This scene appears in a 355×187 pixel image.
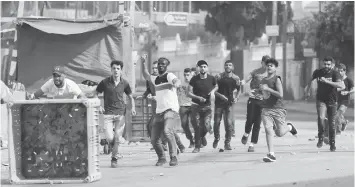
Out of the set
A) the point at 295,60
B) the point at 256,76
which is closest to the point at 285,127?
the point at 256,76

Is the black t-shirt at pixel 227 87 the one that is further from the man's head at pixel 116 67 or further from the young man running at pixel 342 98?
the man's head at pixel 116 67

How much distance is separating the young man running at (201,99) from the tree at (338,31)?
22.4m

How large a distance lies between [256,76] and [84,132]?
4694 mm

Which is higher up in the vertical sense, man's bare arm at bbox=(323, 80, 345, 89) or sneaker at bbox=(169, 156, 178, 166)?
man's bare arm at bbox=(323, 80, 345, 89)

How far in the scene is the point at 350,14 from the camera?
3541cm

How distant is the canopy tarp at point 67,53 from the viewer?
56.7 feet

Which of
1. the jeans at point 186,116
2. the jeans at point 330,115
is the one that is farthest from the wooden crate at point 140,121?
the jeans at point 330,115

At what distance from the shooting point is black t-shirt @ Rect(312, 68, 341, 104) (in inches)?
541

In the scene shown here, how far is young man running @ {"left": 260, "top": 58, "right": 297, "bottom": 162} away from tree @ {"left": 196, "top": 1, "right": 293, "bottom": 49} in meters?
38.8

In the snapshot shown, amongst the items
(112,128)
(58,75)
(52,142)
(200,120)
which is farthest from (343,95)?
(52,142)

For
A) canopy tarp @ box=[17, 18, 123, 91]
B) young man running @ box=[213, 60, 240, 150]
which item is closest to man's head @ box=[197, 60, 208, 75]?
young man running @ box=[213, 60, 240, 150]

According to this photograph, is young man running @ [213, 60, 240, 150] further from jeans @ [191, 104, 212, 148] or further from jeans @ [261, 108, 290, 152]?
jeans @ [261, 108, 290, 152]

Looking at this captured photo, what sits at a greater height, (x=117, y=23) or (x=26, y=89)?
(x=117, y=23)

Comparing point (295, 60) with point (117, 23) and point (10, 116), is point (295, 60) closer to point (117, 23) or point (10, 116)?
point (117, 23)
